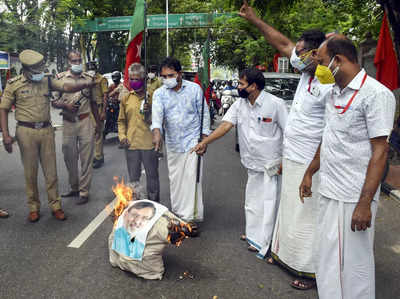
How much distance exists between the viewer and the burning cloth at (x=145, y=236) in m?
3.55

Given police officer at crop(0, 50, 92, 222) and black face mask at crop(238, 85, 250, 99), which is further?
police officer at crop(0, 50, 92, 222)

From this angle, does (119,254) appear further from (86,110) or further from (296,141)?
(86,110)

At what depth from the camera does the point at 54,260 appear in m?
4.01

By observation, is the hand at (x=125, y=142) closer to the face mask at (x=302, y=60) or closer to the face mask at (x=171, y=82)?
the face mask at (x=171, y=82)

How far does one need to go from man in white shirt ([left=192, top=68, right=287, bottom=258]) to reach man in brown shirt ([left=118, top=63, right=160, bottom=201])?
1.46 m

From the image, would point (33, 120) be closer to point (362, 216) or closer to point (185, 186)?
point (185, 186)

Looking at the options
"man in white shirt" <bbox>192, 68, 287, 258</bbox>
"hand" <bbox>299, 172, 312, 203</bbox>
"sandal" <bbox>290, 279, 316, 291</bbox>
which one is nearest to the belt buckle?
"man in white shirt" <bbox>192, 68, 287, 258</bbox>

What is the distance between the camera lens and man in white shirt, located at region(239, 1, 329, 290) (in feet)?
11.2

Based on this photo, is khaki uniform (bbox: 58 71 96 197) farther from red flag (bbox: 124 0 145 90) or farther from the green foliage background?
the green foliage background

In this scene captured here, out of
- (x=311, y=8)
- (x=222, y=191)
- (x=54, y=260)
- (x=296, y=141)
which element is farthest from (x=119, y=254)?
(x=311, y=8)

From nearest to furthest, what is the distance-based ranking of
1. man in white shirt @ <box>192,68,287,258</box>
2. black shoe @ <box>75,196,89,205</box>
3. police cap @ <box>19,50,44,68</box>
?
man in white shirt @ <box>192,68,287,258</box>
police cap @ <box>19,50,44,68</box>
black shoe @ <box>75,196,89,205</box>

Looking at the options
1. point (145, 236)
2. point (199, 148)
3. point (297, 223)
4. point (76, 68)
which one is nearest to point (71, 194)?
point (76, 68)

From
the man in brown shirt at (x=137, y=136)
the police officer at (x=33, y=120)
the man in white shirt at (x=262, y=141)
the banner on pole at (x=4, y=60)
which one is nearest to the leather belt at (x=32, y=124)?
the police officer at (x=33, y=120)

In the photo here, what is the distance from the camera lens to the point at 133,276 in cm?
368
